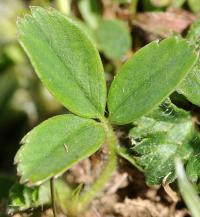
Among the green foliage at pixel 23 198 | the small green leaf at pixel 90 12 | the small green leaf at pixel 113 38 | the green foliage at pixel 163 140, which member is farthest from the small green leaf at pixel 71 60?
the small green leaf at pixel 90 12

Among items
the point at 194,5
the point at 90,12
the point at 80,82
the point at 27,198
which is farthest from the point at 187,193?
the point at 90,12

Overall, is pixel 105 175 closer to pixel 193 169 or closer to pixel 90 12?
pixel 193 169

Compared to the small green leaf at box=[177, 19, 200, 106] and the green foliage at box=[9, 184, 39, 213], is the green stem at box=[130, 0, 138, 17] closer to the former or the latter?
the small green leaf at box=[177, 19, 200, 106]

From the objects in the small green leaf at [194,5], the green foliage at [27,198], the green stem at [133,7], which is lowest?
the green foliage at [27,198]

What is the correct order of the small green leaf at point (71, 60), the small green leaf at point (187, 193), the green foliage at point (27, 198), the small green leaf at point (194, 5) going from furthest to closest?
the small green leaf at point (194, 5) < the green foliage at point (27, 198) < the small green leaf at point (71, 60) < the small green leaf at point (187, 193)

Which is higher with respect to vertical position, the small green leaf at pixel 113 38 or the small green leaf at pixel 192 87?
the small green leaf at pixel 192 87

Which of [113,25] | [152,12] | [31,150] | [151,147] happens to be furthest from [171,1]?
[31,150]

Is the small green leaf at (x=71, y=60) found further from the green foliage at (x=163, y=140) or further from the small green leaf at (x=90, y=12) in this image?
the small green leaf at (x=90, y=12)

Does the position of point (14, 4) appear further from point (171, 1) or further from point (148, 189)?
point (148, 189)

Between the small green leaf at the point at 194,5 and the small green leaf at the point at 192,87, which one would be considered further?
the small green leaf at the point at 194,5
